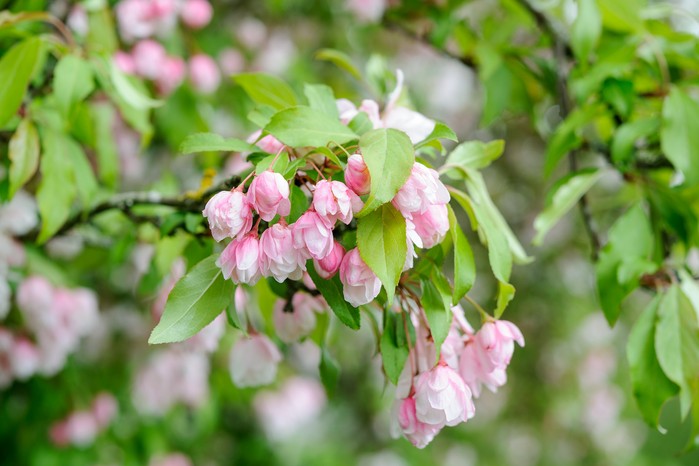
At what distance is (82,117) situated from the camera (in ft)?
4.46

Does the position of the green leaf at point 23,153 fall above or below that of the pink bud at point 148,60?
above

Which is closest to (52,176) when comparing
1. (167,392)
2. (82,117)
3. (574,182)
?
(82,117)

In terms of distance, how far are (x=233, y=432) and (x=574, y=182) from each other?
2120 millimetres

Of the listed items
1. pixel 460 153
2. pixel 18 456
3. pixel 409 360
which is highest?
pixel 460 153

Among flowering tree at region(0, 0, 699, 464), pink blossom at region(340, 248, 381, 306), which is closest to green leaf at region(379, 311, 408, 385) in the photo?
flowering tree at region(0, 0, 699, 464)

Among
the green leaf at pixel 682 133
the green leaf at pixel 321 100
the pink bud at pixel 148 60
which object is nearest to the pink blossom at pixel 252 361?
the green leaf at pixel 321 100

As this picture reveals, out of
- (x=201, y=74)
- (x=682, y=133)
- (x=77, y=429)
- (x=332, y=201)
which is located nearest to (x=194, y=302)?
(x=332, y=201)

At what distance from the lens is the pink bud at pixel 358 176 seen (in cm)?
68

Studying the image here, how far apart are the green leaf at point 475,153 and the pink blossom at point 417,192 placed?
0.66ft

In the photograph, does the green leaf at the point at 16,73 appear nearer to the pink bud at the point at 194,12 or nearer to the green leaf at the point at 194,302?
the green leaf at the point at 194,302

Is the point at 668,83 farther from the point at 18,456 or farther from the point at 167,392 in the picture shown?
the point at 18,456

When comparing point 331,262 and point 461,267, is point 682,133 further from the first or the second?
point 331,262

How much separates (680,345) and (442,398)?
0.43 m

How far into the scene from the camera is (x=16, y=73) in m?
1.07
